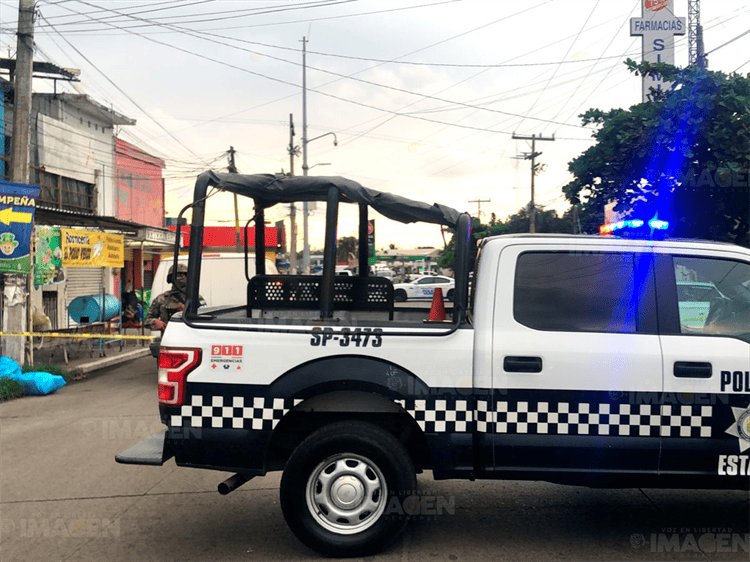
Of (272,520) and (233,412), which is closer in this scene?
(233,412)

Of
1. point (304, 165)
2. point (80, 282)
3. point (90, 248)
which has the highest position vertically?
point (304, 165)

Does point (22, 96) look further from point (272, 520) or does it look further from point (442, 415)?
point (442, 415)

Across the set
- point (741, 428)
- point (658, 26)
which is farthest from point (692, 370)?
point (658, 26)

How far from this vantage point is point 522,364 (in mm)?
4160

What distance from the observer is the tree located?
A: 30.5 feet

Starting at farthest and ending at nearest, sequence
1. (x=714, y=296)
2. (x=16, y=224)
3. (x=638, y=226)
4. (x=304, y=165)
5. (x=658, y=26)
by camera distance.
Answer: (x=304, y=165), (x=658, y=26), (x=16, y=224), (x=638, y=226), (x=714, y=296)

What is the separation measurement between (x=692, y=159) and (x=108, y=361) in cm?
1076

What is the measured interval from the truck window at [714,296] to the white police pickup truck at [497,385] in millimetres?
13

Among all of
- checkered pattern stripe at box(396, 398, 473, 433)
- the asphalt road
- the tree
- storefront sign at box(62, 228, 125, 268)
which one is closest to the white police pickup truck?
checkered pattern stripe at box(396, 398, 473, 433)

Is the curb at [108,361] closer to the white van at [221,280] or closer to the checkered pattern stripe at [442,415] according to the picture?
the white van at [221,280]

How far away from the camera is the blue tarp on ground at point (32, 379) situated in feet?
33.7

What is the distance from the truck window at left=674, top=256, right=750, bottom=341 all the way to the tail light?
10.0ft

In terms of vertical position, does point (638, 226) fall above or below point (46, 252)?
above

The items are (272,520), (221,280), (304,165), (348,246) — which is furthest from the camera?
(304,165)
